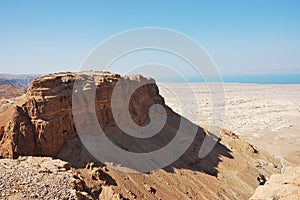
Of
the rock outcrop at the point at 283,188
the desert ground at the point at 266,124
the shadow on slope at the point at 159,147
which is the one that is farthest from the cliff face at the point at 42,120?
the desert ground at the point at 266,124

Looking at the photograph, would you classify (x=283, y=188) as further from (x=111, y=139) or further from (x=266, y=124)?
(x=266, y=124)

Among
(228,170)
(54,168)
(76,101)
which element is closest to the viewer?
(54,168)

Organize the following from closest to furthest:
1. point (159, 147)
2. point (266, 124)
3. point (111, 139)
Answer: point (111, 139) < point (159, 147) < point (266, 124)

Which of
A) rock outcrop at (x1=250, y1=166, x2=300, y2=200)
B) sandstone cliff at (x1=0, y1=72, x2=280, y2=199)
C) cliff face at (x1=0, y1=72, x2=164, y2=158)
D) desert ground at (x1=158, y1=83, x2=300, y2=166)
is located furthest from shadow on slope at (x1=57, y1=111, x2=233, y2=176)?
desert ground at (x1=158, y1=83, x2=300, y2=166)

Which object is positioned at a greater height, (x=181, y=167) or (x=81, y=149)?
(x=81, y=149)

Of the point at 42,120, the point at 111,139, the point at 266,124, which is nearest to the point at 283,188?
the point at 111,139

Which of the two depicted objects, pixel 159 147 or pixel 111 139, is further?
pixel 159 147

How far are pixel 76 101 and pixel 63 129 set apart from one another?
319 cm

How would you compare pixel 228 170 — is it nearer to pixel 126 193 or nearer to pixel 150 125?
pixel 150 125

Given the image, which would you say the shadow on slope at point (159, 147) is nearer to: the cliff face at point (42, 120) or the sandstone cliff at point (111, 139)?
the sandstone cliff at point (111, 139)

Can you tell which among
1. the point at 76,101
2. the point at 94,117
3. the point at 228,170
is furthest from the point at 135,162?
the point at 228,170

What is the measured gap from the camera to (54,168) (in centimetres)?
1816

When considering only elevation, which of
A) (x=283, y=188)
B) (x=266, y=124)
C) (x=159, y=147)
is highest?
(x=283, y=188)

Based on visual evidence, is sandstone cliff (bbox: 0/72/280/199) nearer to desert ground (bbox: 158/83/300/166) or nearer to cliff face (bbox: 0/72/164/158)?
cliff face (bbox: 0/72/164/158)
